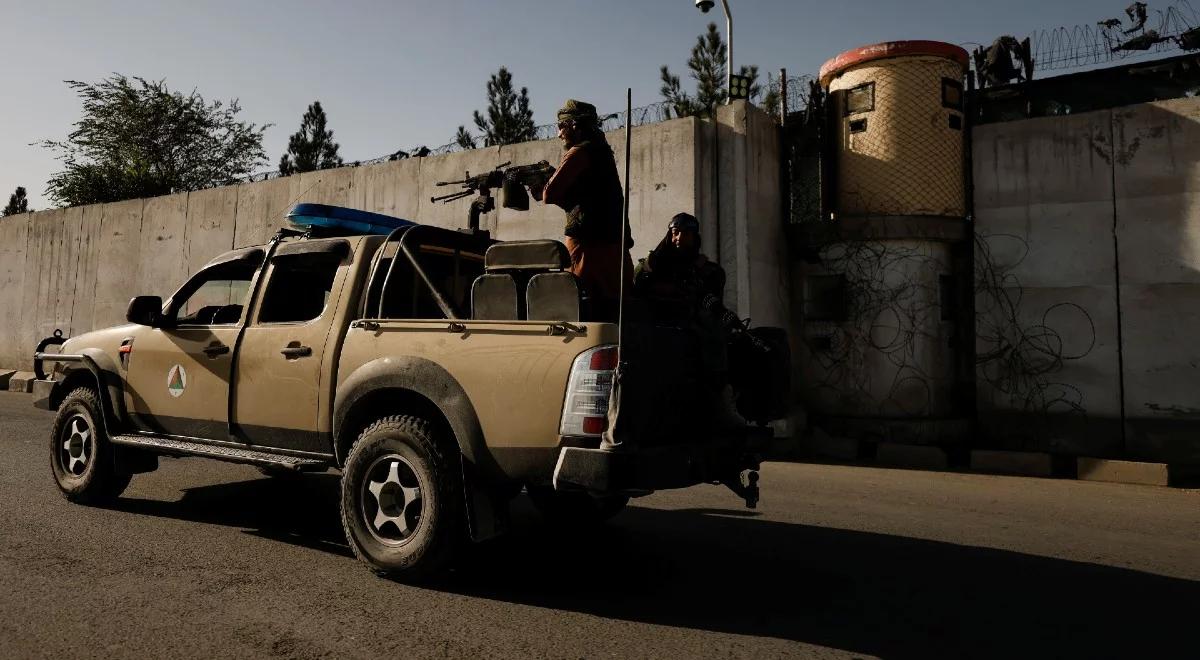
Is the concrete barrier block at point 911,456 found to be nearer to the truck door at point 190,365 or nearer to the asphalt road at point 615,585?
the asphalt road at point 615,585

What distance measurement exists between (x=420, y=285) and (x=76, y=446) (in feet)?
10.2

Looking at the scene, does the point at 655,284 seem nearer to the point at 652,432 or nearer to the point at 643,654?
the point at 652,432

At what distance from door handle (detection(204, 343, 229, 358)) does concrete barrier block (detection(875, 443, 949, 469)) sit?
813 cm

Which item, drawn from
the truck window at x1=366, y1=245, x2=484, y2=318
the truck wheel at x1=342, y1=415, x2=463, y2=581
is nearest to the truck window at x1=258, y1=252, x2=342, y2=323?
the truck window at x1=366, y1=245, x2=484, y2=318

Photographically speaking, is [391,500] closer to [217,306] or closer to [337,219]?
[337,219]

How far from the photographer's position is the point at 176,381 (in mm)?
5027

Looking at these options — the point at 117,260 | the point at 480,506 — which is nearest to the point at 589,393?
the point at 480,506

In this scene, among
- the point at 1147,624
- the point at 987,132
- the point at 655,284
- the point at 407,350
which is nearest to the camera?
the point at 1147,624

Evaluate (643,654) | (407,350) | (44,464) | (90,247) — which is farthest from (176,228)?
(643,654)

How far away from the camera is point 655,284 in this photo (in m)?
4.74

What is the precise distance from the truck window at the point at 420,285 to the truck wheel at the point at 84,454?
2.57 metres

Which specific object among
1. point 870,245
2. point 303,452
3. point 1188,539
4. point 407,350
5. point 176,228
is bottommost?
point 1188,539

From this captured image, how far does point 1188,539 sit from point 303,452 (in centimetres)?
620

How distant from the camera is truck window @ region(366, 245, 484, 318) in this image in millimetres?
4363
